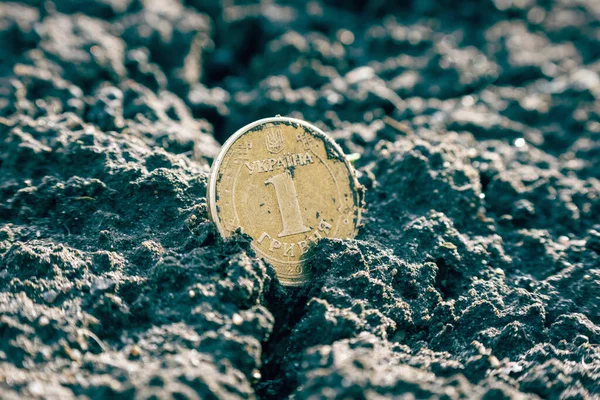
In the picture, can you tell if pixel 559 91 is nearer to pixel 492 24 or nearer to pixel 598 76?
pixel 598 76

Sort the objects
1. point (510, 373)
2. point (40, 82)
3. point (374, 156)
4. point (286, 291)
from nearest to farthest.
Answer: point (510, 373) < point (286, 291) < point (374, 156) < point (40, 82)

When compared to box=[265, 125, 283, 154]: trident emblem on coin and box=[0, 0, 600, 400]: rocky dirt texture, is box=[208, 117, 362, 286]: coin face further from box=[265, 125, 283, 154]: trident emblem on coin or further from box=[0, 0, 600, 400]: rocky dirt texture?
box=[0, 0, 600, 400]: rocky dirt texture

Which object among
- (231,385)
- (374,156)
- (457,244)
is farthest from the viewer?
(374,156)

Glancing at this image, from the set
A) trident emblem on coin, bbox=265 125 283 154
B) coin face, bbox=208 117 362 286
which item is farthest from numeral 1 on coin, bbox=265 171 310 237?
trident emblem on coin, bbox=265 125 283 154

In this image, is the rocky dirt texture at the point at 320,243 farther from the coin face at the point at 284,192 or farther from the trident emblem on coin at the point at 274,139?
the trident emblem on coin at the point at 274,139

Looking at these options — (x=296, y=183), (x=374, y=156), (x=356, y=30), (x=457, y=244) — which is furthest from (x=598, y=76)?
(x=296, y=183)

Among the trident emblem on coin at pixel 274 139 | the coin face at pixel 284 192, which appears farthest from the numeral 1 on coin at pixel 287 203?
the trident emblem on coin at pixel 274 139
